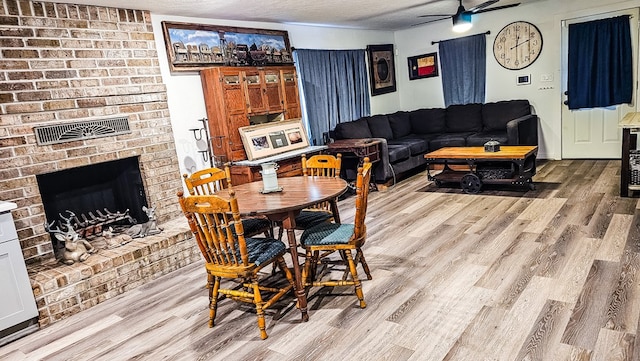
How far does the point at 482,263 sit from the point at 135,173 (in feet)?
10.4

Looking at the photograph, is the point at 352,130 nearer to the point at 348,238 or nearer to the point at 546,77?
the point at 546,77

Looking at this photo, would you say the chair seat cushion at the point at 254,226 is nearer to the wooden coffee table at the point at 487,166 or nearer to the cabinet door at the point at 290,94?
the cabinet door at the point at 290,94

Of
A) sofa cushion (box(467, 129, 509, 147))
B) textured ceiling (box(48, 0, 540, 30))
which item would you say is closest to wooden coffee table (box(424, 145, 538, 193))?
sofa cushion (box(467, 129, 509, 147))

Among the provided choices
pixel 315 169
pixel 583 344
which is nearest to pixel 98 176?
pixel 315 169

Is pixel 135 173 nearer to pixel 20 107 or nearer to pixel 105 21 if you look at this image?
pixel 20 107

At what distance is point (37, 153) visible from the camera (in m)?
3.30

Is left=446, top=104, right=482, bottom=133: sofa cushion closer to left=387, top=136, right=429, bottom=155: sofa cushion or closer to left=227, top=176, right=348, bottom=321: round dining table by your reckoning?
left=387, top=136, right=429, bottom=155: sofa cushion

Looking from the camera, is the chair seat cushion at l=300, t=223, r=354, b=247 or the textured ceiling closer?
the chair seat cushion at l=300, t=223, r=354, b=247

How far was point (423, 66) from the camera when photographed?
7371mm

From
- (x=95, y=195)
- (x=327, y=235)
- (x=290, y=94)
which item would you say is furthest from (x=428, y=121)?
(x=95, y=195)

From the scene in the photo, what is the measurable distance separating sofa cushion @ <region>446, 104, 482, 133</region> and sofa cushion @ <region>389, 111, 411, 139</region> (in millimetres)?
656

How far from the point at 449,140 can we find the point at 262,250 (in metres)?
4.30

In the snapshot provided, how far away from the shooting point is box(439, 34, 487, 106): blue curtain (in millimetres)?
6684

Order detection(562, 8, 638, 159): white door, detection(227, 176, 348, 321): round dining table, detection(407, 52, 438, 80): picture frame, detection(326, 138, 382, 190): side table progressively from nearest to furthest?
detection(227, 176, 348, 321): round dining table, detection(326, 138, 382, 190): side table, detection(562, 8, 638, 159): white door, detection(407, 52, 438, 80): picture frame
